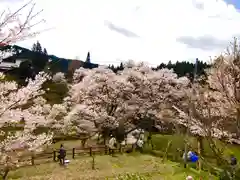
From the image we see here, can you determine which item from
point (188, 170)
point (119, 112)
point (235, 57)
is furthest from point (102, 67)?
point (235, 57)

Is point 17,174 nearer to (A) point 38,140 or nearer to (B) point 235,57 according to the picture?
(A) point 38,140

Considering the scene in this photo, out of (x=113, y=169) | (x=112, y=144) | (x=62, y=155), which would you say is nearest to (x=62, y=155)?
(x=62, y=155)

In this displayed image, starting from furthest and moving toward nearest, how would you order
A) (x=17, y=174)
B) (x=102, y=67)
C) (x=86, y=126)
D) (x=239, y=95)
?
(x=102, y=67) → (x=86, y=126) → (x=17, y=174) → (x=239, y=95)

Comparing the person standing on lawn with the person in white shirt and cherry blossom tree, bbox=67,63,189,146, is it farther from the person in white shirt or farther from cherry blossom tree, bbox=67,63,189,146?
cherry blossom tree, bbox=67,63,189,146

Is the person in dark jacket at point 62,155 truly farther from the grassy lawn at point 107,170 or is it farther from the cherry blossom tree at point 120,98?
the cherry blossom tree at point 120,98

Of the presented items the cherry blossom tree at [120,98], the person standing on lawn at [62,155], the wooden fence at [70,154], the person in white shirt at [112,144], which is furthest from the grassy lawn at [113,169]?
the cherry blossom tree at [120,98]

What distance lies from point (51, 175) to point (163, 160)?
967 cm

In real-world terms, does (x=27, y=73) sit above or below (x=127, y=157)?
above

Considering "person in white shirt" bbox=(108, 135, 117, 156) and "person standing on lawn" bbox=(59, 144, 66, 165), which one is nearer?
"person standing on lawn" bbox=(59, 144, 66, 165)

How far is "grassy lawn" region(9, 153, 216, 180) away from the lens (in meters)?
19.9

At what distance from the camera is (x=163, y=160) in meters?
26.2

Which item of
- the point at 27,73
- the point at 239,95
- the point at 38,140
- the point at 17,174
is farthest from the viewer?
the point at 27,73

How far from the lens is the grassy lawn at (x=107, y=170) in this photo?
19906mm

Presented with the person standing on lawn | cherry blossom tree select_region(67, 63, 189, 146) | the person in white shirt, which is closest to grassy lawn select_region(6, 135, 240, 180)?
the person standing on lawn
